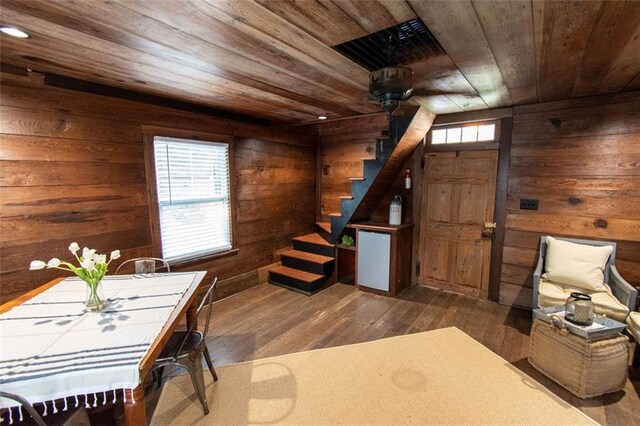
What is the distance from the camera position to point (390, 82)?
6.53ft

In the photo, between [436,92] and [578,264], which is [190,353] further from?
[578,264]

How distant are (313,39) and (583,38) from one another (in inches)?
57.3

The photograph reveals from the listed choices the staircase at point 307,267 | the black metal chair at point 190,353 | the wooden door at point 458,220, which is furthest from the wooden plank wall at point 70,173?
the wooden door at point 458,220

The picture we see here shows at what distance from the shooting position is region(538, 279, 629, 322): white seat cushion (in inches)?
89.5

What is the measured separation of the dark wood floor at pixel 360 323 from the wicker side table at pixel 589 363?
0.07 metres

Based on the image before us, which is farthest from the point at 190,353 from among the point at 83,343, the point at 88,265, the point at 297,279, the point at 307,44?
the point at 297,279

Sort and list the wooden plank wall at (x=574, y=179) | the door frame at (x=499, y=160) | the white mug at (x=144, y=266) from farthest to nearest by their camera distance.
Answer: the door frame at (x=499, y=160)
the wooden plank wall at (x=574, y=179)
the white mug at (x=144, y=266)

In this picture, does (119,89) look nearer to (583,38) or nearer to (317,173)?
(317,173)

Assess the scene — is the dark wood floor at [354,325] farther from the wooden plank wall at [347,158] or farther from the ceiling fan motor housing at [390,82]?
the ceiling fan motor housing at [390,82]

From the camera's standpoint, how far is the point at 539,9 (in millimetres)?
1329

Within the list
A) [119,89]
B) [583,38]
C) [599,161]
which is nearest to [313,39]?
[583,38]

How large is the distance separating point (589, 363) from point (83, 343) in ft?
9.72

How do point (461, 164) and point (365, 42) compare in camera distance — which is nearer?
point (365, 42)

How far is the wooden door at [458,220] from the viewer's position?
3.50 meters
